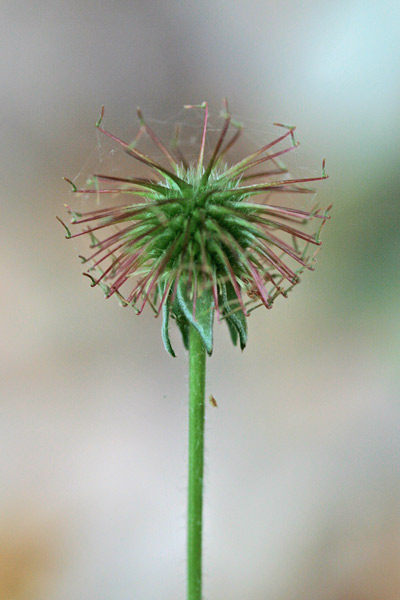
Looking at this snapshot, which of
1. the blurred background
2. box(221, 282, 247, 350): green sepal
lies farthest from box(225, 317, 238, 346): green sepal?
the blurred background

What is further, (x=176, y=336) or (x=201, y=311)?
(x=176, y=336)

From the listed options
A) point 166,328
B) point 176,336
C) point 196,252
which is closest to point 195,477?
point 166,328

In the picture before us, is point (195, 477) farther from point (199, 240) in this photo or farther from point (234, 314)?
point (199, 240)

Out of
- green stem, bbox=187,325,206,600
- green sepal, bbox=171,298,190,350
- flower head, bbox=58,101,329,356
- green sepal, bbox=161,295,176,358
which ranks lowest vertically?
green stem, bbox=187,325,206,600

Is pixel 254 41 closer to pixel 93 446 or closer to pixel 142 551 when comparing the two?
pixel 93 446

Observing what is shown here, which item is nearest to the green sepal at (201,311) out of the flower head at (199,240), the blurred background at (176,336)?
the flower head at (199,240)

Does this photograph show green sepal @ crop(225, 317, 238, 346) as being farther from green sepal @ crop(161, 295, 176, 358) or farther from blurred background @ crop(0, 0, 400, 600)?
blurred background @ crop(0, 0, 400, 600)
